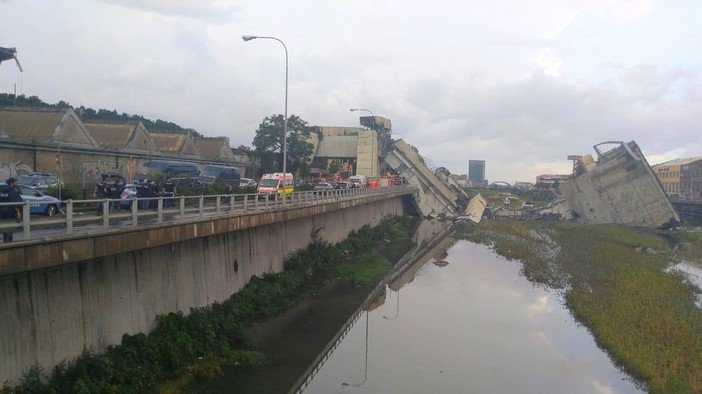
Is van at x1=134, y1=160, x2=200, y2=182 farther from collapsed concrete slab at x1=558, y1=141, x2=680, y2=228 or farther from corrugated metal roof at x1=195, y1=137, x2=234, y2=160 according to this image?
collapsed concrete slab at x1=558, y1=141, x2=680, y2=228

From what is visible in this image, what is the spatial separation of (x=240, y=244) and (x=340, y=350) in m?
5.87

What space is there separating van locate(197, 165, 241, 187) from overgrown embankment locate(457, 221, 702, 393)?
65.9ft

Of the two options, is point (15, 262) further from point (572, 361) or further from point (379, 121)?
point (379, 121)

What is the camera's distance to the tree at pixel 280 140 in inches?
2361

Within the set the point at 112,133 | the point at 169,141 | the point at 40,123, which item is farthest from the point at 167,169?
the point at 169,141

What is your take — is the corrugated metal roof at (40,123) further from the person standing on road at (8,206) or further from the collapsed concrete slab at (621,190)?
the collapsed concrete slab at (621,190)

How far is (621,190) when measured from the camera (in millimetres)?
65000

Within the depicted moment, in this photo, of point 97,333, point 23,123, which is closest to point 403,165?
point 23,123

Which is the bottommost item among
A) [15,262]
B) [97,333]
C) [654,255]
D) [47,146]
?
[654,255]

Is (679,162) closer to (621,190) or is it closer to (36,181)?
(621,190)

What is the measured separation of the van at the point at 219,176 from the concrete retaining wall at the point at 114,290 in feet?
41.6

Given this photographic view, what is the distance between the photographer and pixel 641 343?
19.0m

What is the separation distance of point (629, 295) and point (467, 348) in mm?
11294

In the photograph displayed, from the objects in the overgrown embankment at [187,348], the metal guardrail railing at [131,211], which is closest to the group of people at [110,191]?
the metal guardrail railing at [131,211]
